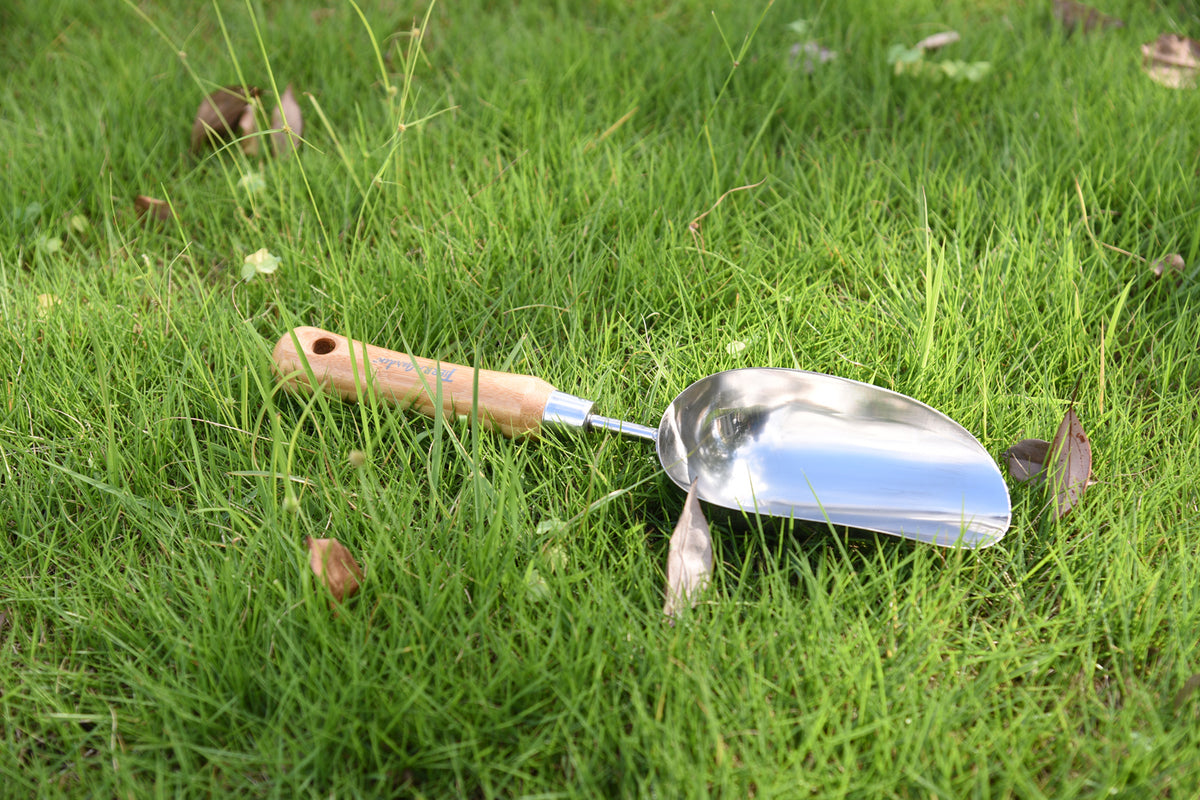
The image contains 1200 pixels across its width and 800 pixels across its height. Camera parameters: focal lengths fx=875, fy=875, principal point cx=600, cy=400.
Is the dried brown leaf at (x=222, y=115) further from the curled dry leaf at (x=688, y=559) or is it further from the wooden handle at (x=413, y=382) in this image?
the curled dry leaf at (x=688, y=559)

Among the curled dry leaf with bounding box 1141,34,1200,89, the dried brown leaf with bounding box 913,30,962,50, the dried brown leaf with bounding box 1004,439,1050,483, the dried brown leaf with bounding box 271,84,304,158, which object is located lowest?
the dried brown leaf with bounding box 1004,439,1050,483

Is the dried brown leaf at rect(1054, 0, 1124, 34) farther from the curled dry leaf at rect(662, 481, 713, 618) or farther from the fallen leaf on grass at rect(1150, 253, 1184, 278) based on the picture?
the curled dry leaf at rect(662, 481, 713, 618)

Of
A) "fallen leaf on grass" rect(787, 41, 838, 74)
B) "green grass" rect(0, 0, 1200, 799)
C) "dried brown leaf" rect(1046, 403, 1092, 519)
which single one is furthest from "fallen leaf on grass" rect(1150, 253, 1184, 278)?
"fallen leaf on grass" rect(787, 41, 838, 74)

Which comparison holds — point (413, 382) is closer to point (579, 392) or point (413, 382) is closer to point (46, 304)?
point (579, 392)

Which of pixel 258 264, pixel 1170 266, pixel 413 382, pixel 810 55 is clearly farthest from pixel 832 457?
pixel 810 55

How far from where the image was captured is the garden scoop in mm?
1259

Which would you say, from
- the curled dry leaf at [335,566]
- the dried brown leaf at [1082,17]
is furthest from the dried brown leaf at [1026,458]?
the dried brown leaf at [1082,17]

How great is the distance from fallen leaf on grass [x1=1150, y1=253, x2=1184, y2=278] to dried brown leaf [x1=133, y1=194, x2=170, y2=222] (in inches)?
79.5

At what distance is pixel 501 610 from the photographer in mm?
1175

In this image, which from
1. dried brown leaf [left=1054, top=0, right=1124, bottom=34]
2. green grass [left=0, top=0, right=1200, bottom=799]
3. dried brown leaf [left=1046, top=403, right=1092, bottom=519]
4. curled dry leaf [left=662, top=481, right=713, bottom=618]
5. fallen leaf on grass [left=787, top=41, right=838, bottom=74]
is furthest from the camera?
dried brown leaf [left=1054, top=0, right=1124, bottom=34]

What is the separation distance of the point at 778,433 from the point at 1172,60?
63.8 inches

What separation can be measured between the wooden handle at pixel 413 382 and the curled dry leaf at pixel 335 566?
0.26m

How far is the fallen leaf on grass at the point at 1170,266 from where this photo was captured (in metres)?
1.66

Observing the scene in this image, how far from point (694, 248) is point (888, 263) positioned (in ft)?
1.23
